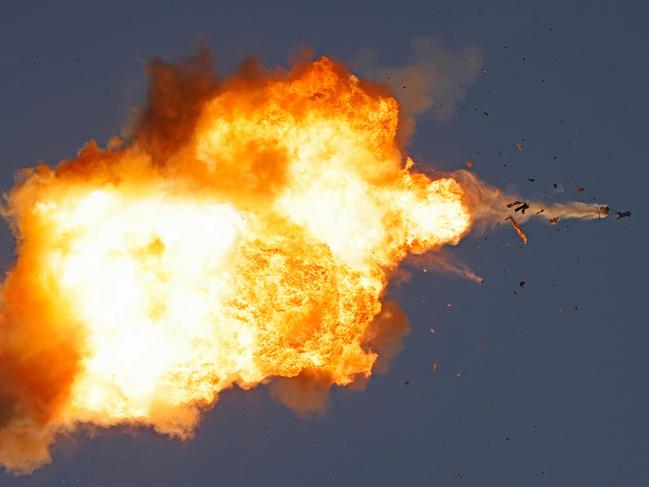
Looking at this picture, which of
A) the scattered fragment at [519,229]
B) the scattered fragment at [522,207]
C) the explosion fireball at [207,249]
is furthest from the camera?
the scattered fragment at [519,229]

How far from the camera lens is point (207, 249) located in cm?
2222

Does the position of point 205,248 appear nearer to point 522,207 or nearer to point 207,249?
point 207,249

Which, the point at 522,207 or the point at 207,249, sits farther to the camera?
the point at 522,207

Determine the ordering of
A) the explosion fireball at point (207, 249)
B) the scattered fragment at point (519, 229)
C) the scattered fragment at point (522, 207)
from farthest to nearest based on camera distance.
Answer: the scattered fragment at point (519, 229), the scattered fragment at point (522, 207), the explosion fireball at point (207, 249)

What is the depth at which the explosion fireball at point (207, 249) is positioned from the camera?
22.1 metres

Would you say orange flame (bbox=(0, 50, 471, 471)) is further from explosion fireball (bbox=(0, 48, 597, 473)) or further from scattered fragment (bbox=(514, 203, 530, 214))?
scattered fragment (bbox=(514, 203, 530, 214))

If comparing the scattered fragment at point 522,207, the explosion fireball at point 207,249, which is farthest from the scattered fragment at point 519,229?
the explosion fireball at point 207,249

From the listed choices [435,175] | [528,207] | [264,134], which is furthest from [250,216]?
[528,207]

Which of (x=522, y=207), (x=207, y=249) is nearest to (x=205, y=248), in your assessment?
(x=207, y=249)

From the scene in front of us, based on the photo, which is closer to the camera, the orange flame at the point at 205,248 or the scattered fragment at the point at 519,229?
the orange flame at the point at 205,248

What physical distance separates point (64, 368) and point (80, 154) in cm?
676

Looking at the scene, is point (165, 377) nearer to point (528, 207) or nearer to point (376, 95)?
point (376, 95)

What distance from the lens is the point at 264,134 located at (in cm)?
2269

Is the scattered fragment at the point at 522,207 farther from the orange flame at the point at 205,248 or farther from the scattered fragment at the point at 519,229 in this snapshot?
the orange flame at the point at 205,248
